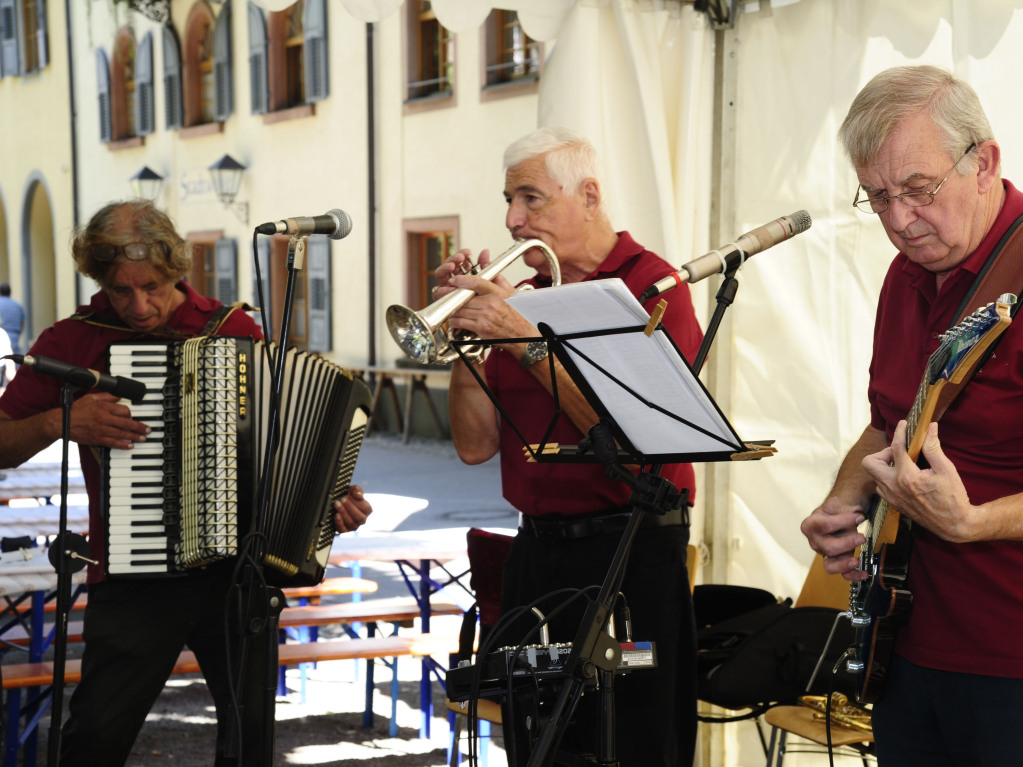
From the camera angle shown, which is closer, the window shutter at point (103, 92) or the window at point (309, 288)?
the window at point (309, 288)

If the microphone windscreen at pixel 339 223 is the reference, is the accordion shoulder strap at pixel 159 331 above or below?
below

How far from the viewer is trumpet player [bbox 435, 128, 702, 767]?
2.84 m

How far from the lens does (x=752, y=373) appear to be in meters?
4.05

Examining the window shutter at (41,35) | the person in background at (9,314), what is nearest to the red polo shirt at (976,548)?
the person in background at (9,314)

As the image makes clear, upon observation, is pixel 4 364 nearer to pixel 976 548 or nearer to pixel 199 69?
pixel 976 548

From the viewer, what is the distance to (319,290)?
15.9 m

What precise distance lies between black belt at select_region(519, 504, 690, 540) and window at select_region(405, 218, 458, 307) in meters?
11.4

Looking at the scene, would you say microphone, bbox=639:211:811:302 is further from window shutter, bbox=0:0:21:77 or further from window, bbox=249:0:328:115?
window shutter, bbox=0:0:21:77

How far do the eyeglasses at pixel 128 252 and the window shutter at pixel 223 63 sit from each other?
15159 mm

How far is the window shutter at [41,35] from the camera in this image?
2206cm

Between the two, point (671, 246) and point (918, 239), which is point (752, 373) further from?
point (918, 239)

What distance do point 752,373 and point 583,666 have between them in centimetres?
222

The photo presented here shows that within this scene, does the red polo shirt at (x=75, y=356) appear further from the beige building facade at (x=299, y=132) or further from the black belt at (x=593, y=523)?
the beige building facade at (x=299, y=132)

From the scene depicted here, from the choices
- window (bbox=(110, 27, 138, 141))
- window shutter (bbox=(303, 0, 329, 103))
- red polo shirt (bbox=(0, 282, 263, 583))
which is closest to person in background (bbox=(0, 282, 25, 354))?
window shutter (bbox=(303, 0, 329, 103))
